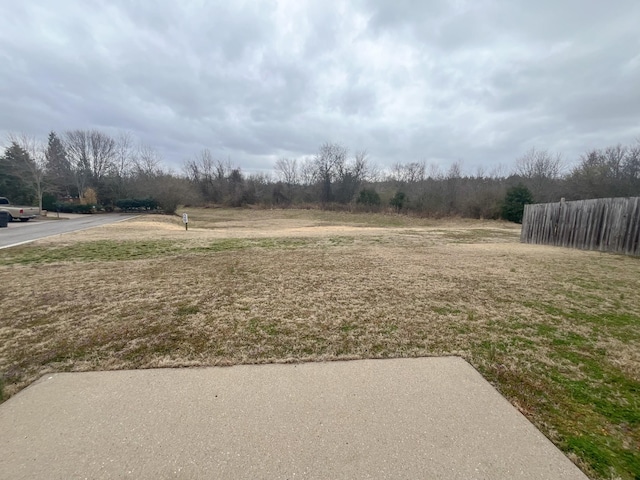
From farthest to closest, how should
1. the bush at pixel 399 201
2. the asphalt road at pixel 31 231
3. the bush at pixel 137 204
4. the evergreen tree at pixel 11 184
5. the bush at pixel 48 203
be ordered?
the evergreen tree at pixel 11 184 → the bush at pixel 137 204 → the bush at pixel 399 201 → the bush at pixel 48 203 → the asphalt road at pixel 31 231

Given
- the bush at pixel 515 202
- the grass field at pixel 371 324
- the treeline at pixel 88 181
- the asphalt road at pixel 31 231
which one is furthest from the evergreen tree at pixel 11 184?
the bush at pixel 515 202

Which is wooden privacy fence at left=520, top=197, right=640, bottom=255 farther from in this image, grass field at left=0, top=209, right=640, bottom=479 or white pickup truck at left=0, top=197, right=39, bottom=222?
white pickup truck at left=0, top=197, right=39, bottom=222

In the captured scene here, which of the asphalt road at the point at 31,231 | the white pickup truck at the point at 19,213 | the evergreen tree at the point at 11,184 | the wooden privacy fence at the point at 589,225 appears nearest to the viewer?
the wooden privacy fence at the point at 589,225

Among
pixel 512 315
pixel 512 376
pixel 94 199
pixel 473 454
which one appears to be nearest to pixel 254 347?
pixel 473 454

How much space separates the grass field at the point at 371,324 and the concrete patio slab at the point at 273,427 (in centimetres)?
22

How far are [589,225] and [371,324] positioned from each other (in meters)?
12.0

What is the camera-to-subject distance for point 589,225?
1055cm

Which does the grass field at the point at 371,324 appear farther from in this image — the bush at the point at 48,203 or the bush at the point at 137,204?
the bush at the point at 48,203

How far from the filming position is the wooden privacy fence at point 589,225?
9.27 metres

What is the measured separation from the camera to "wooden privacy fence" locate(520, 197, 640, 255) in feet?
30.4

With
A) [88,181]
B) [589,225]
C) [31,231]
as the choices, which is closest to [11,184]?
[88,181]

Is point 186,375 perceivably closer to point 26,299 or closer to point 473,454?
point 473,454

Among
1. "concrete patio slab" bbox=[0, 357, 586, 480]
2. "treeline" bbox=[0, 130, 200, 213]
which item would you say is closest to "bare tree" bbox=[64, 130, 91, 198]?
"treeline" bbox=[0, 130, 200, 213]

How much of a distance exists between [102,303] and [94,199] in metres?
47.2
